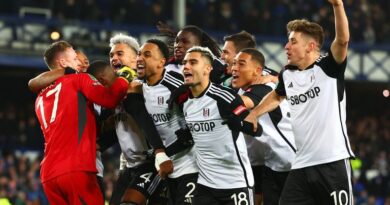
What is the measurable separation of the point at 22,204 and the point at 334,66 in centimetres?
970

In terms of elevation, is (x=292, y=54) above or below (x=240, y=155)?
above

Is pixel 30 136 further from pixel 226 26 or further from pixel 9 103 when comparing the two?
pixel 226 26

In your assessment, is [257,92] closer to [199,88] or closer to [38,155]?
[199,88]

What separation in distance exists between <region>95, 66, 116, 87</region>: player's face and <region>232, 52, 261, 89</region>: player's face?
119cm

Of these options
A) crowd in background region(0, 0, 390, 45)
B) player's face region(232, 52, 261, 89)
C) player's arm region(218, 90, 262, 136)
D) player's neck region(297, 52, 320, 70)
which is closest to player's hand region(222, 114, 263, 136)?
player's arm region(218, 90, 262, 136)

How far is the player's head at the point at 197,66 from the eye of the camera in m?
7.88

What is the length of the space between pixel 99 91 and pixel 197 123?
3.02ft

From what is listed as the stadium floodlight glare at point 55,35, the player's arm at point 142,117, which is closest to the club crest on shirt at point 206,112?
the player's arm at point 142,117

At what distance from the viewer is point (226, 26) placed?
23.0 metres

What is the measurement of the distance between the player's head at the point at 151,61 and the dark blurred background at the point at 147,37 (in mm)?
9252

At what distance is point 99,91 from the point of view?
26.3ft

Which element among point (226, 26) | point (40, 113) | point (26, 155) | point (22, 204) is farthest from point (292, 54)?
point (226, 26)

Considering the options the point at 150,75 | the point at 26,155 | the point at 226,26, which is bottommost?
the point at 26,155

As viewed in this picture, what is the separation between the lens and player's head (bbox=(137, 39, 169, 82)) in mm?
8398
